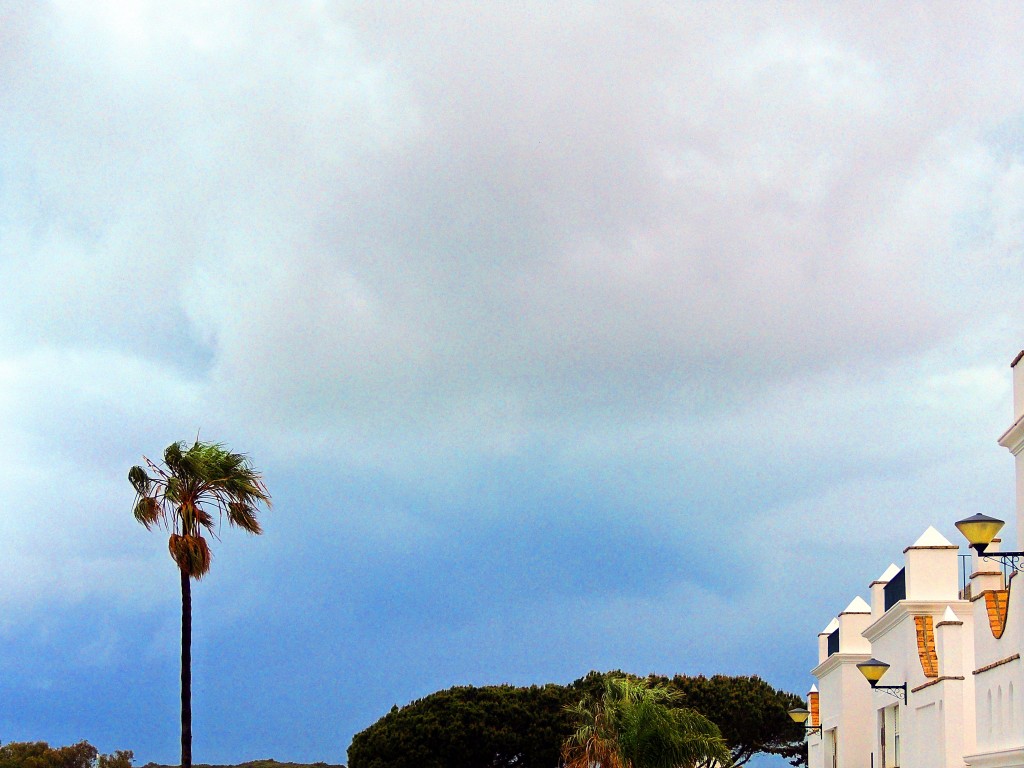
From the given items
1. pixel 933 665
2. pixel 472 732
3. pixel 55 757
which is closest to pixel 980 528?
pixel 933 665

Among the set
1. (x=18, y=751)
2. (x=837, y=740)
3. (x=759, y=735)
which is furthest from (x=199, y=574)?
(x=18, y=751)

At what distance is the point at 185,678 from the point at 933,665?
1429 cm

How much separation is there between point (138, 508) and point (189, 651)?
3.30 m

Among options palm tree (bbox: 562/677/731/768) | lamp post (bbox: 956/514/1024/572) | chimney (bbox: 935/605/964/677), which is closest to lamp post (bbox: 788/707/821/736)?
palm tree (bbox: 562/677/731/768)

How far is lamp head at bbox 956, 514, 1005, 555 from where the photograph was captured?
14930mm

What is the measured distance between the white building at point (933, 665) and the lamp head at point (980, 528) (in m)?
1.77

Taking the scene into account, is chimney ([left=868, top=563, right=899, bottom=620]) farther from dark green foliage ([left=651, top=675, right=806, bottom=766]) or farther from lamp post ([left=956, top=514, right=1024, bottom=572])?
dark green foliage ([left=651, top=675, right=806, bottom=766])

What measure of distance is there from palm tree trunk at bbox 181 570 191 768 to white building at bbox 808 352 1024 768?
13.7 m

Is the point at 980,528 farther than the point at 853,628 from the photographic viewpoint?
No

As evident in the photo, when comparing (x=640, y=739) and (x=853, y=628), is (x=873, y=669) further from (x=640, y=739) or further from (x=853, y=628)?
(x=853, y=628)

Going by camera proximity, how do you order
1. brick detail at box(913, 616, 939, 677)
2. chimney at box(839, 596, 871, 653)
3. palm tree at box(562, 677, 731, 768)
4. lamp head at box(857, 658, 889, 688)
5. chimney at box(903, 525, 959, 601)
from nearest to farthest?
lamp head at box(857, 658, 889, 688)
brick detail at box(913, 616, 939, 677)
chimney at box(903, 525, 959, 601)
palm tree at box(562, 677, 731, 768)
chimney at box(839, 596, 871, 653)

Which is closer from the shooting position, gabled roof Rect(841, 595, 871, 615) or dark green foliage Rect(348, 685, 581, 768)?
gabled roof Rect(841, 595, 871, 615)

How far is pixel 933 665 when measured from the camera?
24.4m

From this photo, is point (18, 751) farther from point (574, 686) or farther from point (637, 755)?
point (637, 755)
